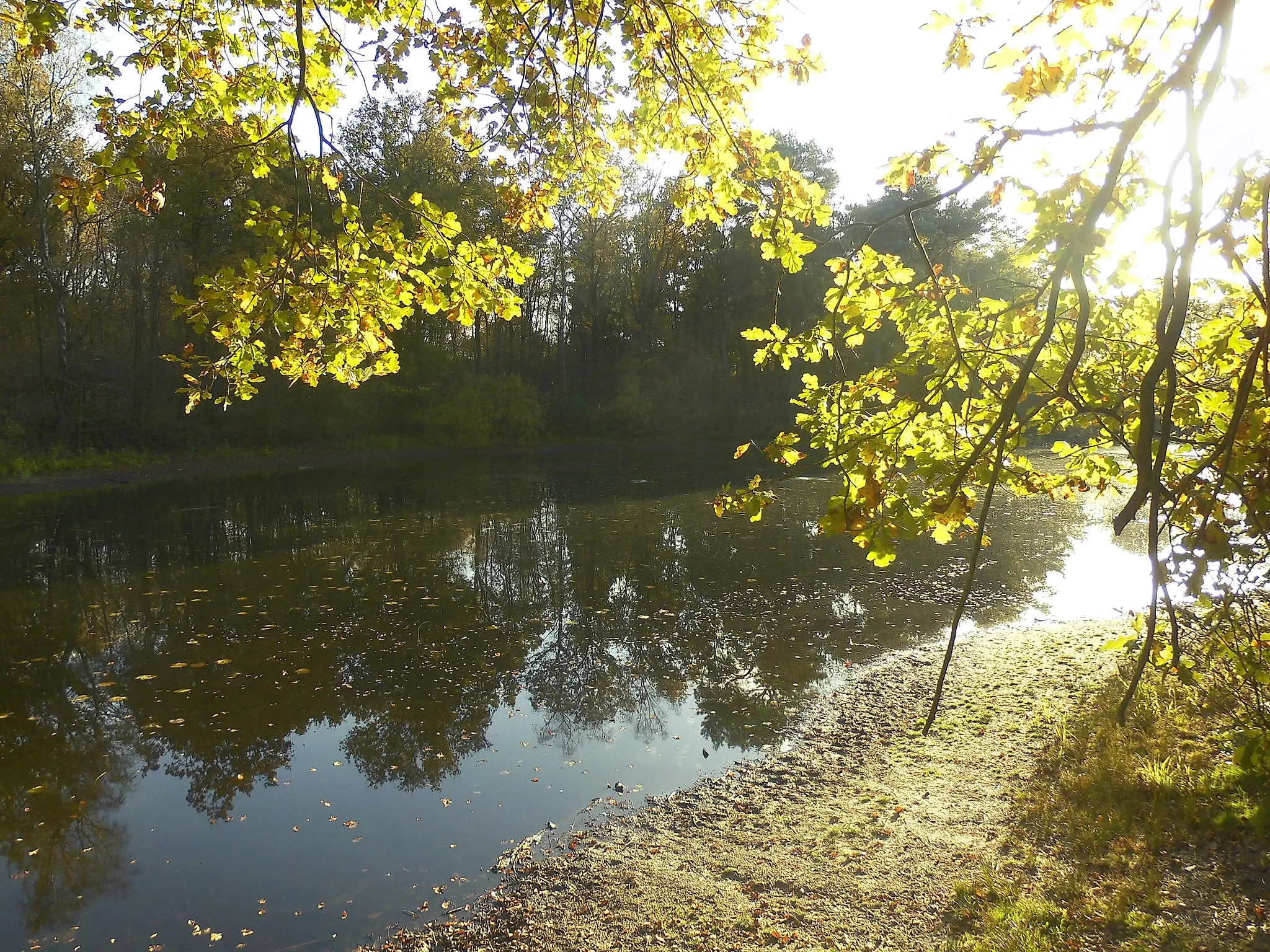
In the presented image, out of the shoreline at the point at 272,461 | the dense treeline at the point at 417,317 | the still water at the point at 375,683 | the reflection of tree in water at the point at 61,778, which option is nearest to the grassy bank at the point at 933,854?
the still water at the point at 375,683

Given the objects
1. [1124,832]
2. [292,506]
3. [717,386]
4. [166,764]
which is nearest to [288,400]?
[292,506]

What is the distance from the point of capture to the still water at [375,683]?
5113 mm

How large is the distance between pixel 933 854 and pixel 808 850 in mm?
733

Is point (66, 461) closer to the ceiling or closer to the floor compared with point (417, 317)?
closer to the floor

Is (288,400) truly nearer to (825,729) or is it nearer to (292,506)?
(292,506)

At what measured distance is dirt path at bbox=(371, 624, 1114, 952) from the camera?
4305mm

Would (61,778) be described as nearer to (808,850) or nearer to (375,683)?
(375,683)

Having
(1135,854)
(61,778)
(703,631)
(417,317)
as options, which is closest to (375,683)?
(61,778)

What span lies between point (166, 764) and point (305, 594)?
5.37 metres

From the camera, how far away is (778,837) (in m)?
5.29

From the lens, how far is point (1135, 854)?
4.28m

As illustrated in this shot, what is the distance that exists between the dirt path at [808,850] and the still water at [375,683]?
0.44 meters

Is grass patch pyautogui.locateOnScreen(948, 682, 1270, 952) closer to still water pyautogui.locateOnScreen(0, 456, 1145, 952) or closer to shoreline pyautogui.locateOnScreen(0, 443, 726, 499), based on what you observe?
still water pyautogui.locateOnScreen(0, 456, 1145, 952)

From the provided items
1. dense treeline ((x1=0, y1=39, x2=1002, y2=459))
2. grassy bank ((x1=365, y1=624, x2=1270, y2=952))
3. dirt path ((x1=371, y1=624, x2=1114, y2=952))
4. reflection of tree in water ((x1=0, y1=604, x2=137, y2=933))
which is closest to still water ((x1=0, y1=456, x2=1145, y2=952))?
reflection of tree in water ((x1=0, y1=604, x2=137, y2=933))
